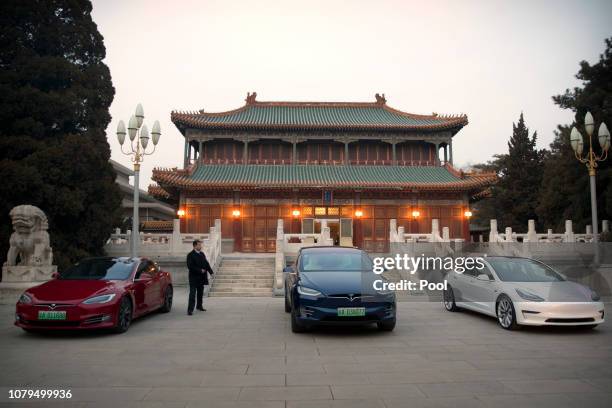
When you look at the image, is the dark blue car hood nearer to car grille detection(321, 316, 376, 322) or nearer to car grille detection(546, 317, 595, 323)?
car grille detection(321, 316, 376, 322)

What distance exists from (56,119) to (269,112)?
15412 millimetres

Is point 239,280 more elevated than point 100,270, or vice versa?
point 100,270

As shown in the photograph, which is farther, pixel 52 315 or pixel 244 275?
pixel 244 275

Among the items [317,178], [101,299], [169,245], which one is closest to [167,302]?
[101,299]


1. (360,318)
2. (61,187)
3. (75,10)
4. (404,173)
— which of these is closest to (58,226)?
(61,187)

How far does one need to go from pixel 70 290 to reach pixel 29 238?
18.3 feet

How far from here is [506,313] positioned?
8.48 m

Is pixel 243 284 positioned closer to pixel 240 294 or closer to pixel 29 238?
pixel 240 294

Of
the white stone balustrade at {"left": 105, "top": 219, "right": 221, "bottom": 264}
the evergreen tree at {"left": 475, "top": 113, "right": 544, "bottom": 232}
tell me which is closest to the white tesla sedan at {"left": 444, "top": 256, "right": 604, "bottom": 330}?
the white stone balustrade at {"left": 105, "top": 219, "right": 221, "bottom": 264}

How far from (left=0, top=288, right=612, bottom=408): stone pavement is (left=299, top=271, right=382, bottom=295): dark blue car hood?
864 mm

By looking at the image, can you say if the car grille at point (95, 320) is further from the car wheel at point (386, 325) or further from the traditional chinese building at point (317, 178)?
the traditional chinese building at point (317, 178)

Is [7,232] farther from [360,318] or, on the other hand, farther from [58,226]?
[360,318]

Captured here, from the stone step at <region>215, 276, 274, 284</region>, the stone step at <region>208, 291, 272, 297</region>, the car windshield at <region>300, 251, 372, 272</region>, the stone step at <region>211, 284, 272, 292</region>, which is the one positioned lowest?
the stone step at <region>208, 291, 272, 297</region>

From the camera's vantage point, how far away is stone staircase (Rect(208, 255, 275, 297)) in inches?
578
